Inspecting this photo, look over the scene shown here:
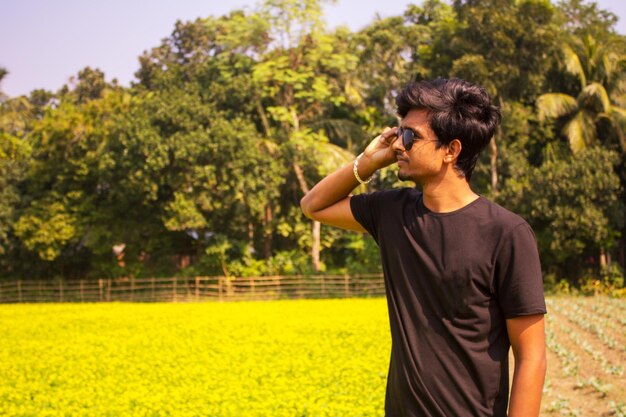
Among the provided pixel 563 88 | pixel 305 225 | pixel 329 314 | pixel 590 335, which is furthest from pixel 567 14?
pixel 590 335

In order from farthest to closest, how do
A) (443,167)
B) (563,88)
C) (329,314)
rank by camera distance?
1. (563,88)
2. (329,314)
3. (443,167)

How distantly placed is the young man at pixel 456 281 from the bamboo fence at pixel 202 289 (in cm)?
3229

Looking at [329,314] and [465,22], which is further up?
[465,22]

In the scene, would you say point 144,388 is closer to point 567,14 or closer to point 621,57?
point 621,57

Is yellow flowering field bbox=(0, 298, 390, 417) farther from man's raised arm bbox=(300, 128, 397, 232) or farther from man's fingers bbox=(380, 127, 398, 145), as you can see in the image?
man's fingers bbox=(380, 127, 398, 145)

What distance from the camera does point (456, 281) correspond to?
9.07 feet

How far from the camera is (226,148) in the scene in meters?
33.8

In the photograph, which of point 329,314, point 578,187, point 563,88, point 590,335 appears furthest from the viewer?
point 563,88

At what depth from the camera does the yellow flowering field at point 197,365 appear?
10.1 m

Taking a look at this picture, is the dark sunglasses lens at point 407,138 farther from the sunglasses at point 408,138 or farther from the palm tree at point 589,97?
the palm tree at point 589,97

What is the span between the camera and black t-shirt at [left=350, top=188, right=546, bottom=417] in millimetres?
2713

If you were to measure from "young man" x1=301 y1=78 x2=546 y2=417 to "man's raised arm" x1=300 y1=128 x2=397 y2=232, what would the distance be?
8 centimetres

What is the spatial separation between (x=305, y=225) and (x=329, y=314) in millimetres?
11284

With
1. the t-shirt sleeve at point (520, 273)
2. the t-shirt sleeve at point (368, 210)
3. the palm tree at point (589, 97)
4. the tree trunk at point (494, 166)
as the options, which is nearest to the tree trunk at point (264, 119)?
the tree trunk at point (494, 166)
